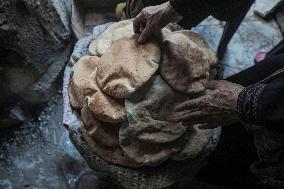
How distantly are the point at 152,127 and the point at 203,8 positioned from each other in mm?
587

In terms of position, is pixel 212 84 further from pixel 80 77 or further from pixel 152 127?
pixel 80 77

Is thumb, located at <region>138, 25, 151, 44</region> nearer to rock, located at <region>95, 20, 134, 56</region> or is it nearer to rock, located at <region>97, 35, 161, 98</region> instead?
rock, located at <region>97, 35, 161, 98</region>

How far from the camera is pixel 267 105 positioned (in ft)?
3.69

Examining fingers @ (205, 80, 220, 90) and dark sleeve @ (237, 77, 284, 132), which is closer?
dark sleeve @ (237, 77, 284, 132)

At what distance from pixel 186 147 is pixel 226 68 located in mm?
1417

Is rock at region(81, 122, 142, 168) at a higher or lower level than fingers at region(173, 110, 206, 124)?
lower

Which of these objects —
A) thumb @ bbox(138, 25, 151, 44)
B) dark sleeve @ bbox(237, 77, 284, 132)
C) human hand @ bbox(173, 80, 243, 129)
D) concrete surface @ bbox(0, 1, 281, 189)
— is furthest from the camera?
concrete surface @ bbox(0, 1, 281, 189)

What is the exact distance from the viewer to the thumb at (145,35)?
1439 millimetres

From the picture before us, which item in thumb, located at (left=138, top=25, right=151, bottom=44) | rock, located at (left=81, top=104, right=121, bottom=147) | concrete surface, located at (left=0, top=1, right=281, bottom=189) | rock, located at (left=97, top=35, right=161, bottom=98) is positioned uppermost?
thumb, located at (left=138, top=25, right=151, bottom=44)

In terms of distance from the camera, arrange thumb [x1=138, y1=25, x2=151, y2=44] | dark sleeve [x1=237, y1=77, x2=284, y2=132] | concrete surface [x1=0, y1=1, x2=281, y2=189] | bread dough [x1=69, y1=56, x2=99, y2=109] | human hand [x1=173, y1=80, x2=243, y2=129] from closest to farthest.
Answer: dark sleeve [x1=237, y1=77, x2=284, y2=132] → human hand [x1=173, y1=80, x2=243, y2=129] → thumb [x1=138, y1=25, x2=151, y2=44] → bread dough [x1=69, y1=56, x2=99, y2=109] → concrete surface [x1=0, y1=1, x2=281, y2=189]

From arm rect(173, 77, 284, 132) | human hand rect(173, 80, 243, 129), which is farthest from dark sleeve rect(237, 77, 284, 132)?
human hand rect(173, 80, 243, 129)

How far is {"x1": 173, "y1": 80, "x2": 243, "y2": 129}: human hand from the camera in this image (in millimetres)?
1318

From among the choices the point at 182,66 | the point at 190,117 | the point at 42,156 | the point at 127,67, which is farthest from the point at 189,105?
the point at 42,156

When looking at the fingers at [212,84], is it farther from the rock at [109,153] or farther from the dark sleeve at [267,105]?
the rock at [109,153]
